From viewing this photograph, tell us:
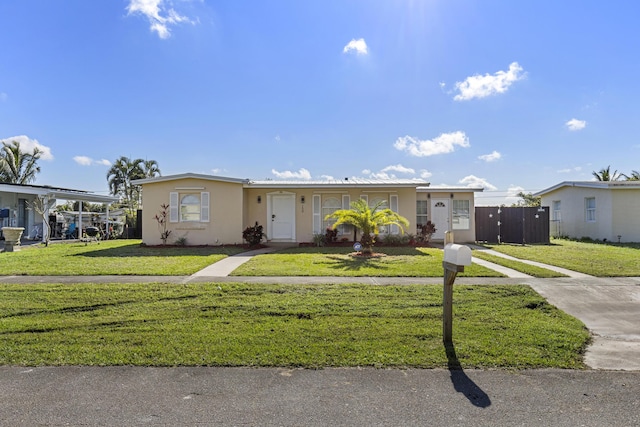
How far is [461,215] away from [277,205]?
8762 mm

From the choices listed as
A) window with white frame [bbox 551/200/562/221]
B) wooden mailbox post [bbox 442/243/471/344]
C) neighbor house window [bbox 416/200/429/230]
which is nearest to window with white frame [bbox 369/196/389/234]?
neighbor house window [bbox 416/200/429/230]

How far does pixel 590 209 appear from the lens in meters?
19.0

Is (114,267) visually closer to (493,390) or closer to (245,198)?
(245,198)

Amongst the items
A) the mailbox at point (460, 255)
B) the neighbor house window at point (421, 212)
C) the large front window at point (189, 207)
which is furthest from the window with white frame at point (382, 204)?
the mailbox at point (460, 255)

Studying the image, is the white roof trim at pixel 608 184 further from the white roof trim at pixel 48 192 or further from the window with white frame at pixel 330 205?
the white roof trim at pixel 48 192

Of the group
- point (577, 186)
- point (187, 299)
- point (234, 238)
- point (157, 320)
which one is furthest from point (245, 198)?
point (577, 186)

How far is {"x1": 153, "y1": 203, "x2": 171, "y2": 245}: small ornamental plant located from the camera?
15404mm

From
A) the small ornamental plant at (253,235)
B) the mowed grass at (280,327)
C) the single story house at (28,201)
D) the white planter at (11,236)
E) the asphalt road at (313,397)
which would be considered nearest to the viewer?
the asphalt road at (313,397)

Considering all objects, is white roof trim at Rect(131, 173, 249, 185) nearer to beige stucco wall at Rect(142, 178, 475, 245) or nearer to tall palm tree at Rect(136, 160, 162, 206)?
beige stucco wall at Rect(142, 178, 475, 245)

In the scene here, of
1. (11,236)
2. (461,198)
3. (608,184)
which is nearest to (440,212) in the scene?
(461,198)

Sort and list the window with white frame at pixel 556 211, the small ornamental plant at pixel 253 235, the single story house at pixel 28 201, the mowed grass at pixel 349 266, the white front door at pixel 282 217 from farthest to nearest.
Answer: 1. the window with white frame at pixel 556 211
2. the single story house at pixel 28 201
3. the white front door at pixel 282 217
4. the small ornamental plant at pixel 253 235
5. the mowed grass at pixel 349 266

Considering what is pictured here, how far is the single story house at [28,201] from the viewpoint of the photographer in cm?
1809

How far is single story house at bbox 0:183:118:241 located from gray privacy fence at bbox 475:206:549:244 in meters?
20.8

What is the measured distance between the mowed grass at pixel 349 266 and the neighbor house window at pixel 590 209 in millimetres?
12457
